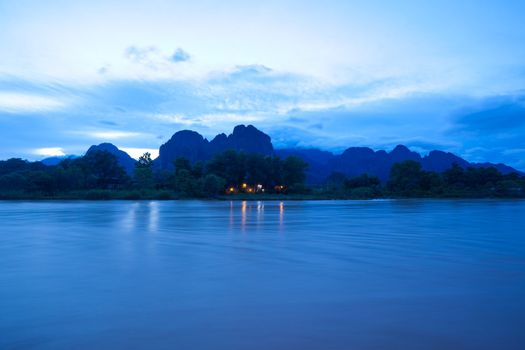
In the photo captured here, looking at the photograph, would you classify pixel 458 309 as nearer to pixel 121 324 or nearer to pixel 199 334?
pixel 199 334

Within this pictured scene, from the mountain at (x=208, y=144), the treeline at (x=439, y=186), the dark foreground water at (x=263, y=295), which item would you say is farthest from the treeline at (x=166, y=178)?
the mountain at (x=208, y=144)

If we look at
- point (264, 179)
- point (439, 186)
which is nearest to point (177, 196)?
point (264, 179)

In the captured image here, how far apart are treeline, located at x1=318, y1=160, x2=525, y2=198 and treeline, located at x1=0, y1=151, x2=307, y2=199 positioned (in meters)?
6.05

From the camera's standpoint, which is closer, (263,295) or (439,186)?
(263,295)

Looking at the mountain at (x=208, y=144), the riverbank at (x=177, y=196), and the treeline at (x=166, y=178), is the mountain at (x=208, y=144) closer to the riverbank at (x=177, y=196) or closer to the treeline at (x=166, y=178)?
the treeline at (x=166, y=178)

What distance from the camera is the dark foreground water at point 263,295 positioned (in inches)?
151

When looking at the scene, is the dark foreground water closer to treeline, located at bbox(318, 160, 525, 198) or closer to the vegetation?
the vegetation

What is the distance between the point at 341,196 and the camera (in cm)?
4831

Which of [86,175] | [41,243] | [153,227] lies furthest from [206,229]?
[86,175]

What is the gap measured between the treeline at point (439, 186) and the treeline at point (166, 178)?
19.8 ft

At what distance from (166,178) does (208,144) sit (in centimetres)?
6270

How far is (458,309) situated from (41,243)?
970 cm

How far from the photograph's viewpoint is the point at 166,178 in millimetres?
49125

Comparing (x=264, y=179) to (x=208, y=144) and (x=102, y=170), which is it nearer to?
(x=102, y=170)
